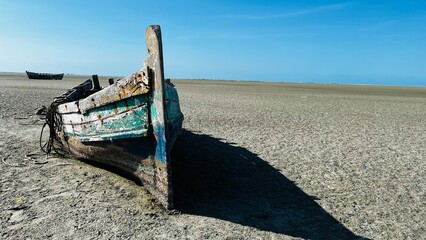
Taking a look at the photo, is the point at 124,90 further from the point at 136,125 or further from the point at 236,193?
the point at 236,193

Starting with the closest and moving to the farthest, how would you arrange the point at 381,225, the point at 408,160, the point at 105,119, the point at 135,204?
the point at 381,225 < the point at 135,204 < the point at 105,119 < the point at 408,160

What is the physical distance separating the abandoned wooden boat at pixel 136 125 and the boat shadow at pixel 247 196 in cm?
64

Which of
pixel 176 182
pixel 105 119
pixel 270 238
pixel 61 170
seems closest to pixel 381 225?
pixel 270 238

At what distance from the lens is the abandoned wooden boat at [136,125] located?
14.6ft

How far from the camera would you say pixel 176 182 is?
5555 millimetres

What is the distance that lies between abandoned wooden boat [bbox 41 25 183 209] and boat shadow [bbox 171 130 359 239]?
0.64 metres

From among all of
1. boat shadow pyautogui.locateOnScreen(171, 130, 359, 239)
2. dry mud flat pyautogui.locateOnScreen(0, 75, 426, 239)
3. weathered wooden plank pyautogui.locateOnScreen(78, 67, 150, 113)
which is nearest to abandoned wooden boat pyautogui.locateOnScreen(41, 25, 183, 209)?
weathered wooden plank pyautogui.locateOnScreen(78, 67, 150, 113)

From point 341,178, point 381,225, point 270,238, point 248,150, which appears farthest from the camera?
point 248,150

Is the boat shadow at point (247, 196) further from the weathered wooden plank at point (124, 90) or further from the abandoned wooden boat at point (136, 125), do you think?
the weathered wooden plank at point (124, 90)

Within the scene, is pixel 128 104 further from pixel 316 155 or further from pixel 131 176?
pixel 316 155

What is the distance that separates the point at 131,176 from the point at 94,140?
36.6 inches

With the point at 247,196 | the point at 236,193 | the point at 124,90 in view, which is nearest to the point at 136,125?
the point at 124,90

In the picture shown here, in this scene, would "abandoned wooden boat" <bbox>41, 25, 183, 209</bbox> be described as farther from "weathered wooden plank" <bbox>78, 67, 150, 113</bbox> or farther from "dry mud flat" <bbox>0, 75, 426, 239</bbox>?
"dry mud flat" <bbox>0, 75, 426, 239</bbox>

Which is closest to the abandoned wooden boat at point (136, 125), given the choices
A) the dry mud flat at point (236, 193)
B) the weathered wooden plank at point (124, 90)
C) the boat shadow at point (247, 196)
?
the weathered wooden plank at point (124, 90)
